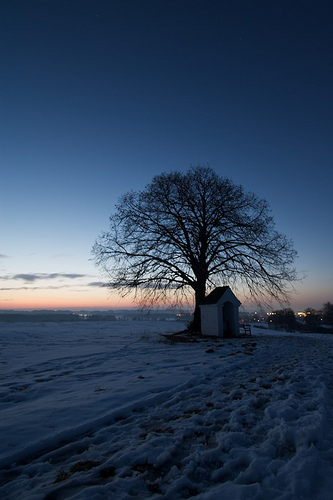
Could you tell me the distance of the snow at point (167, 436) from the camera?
248 centimetres

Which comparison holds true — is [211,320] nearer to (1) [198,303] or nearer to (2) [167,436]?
(1) [198,303]

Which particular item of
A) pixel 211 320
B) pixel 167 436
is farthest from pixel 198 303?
pixel 167 436

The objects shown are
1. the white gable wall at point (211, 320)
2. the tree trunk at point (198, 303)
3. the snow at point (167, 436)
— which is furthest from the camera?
the tree trunk at point (198, 303)

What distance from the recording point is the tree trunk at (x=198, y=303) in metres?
19.3

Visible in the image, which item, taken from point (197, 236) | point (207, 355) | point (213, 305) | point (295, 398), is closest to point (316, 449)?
point (295, 398)

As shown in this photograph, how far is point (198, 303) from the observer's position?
19484 mm

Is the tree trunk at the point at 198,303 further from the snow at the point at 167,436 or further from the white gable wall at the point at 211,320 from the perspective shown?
A: the snow at the point at 167,436

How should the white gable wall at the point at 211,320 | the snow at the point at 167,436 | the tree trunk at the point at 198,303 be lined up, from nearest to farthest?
1. the snow at the point at 167,436
2. the white gable wall at the point at 211,320
3. the tree trunk at the point at 198,303

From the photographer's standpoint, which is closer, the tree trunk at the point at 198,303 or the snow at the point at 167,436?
the snow at the point at 167,436

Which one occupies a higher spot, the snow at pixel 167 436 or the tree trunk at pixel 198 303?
the tree trunk at pixel 198 303

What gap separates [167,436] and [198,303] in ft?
53.3

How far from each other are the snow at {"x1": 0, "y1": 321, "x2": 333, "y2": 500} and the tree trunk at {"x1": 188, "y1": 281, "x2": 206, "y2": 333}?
1222 cm

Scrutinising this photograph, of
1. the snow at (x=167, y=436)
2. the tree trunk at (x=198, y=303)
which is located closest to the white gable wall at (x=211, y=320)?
the tree trunk at (x=198, y=303)

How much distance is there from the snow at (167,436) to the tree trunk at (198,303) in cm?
1222
